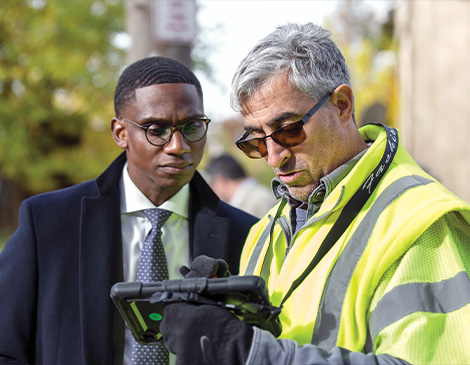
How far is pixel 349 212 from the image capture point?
1.75 m

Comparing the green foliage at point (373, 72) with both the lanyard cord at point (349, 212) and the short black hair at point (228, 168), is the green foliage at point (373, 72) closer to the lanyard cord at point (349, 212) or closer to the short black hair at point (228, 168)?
the short black hair at point (228, 168)

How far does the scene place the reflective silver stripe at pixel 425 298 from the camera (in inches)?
59.4

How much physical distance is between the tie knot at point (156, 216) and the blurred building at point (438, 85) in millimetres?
3985

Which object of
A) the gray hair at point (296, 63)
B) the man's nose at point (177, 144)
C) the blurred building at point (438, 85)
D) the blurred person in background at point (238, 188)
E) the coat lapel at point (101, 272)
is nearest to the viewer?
the gray hair at point (296, 63)

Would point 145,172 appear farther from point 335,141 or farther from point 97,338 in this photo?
point 335,141

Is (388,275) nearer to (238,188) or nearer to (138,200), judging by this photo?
(138,200)

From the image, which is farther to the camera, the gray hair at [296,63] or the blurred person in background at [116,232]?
the blurred person in background at [116,232]

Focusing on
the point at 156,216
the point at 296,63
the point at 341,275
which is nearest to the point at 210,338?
the point at 341,275

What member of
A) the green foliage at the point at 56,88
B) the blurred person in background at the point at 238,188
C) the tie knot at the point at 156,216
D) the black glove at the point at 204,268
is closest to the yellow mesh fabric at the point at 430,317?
the black glove at the point at 204,268

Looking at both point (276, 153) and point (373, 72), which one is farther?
point (373, 72)

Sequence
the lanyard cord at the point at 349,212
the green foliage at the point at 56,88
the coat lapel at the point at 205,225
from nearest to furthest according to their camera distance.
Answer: the lanyard cord at the point at 349,212
the coat lapel at the point at 205,225
the green foliage at the point at 56,88

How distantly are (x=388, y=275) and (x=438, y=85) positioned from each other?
5.69 m

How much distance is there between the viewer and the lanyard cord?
1.73 m

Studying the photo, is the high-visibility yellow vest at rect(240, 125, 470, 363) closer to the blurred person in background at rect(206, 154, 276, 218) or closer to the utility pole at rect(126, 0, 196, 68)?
the utility pole at rect(126, 0, 196, 68)
